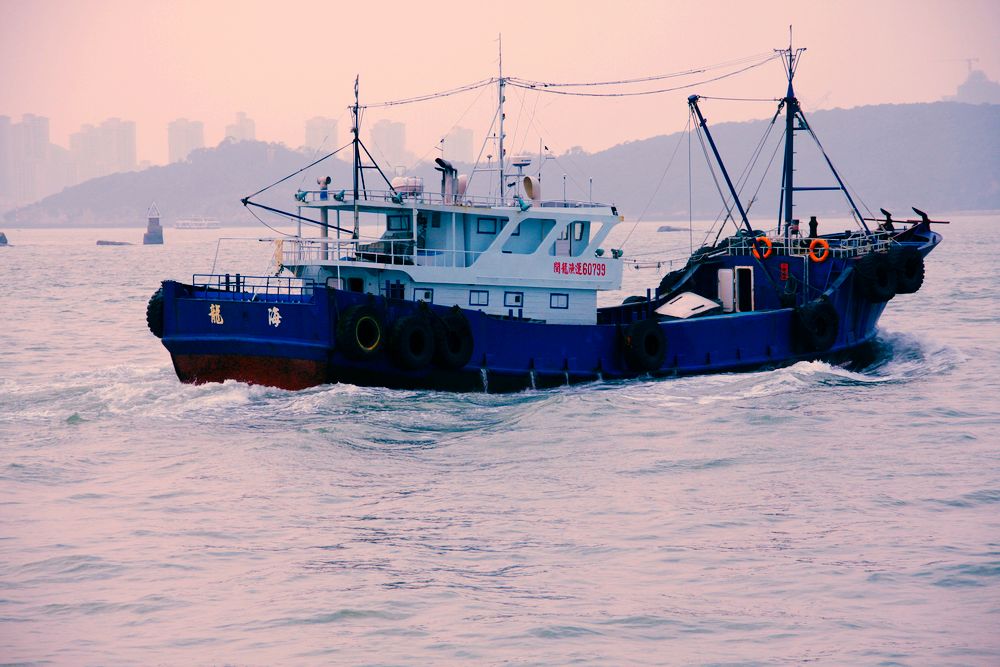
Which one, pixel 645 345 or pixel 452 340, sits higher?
pixel 452 340

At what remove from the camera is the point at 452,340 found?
22.8 meters

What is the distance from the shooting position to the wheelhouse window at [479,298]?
24547 millimetres

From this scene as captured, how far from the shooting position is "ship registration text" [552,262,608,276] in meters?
25.3

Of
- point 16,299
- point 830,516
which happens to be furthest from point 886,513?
point 16,299

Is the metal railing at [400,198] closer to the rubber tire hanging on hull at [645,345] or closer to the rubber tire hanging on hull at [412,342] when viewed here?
the rubber tire hanging on hull at [645,345]

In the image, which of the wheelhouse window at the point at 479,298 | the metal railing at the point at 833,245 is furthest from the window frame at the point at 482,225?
the metal railing at the point at 833,245

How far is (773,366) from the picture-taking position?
26891 mm

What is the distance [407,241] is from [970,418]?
37.7 ft

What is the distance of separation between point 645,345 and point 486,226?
415cm

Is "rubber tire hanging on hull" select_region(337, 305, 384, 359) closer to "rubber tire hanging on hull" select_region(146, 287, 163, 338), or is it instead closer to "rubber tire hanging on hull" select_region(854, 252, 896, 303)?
"rubber tire hanging on hull" select_region(146, 287, 163, 338)

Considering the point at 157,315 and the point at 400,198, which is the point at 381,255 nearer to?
the point at 400,198

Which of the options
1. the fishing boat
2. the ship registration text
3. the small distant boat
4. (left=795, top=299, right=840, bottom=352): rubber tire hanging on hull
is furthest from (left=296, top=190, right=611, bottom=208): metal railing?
the small distant boat

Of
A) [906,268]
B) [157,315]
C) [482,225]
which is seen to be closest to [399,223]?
[482,225]

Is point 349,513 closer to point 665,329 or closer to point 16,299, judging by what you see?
point 665,329
